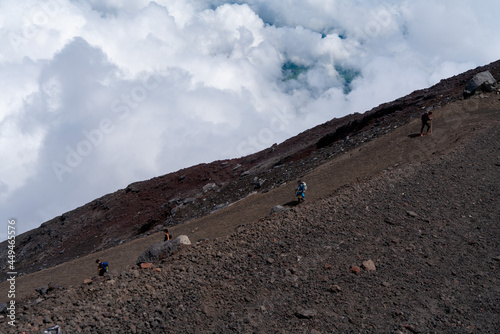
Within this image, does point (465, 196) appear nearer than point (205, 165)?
Yes

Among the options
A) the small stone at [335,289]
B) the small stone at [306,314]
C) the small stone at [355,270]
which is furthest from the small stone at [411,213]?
the small stone at [306,314]

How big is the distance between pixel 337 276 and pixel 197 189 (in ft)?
77.4

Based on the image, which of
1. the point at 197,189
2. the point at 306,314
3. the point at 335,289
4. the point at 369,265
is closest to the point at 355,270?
the point at 369,265

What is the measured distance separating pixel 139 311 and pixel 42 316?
197 cm

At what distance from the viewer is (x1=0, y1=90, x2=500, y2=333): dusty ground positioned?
8023mm

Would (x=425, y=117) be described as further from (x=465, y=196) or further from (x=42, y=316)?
(x=42, y=316)

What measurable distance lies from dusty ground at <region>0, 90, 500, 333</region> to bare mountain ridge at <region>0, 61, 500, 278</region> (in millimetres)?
10236

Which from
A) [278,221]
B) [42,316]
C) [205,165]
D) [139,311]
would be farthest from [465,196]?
[205,165]

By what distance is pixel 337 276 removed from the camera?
9195mm

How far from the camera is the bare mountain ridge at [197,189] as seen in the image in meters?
25.2

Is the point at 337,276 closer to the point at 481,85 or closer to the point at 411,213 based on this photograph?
the point at 411,213

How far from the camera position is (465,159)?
15.9 meters

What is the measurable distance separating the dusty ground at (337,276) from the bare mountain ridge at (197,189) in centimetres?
1024

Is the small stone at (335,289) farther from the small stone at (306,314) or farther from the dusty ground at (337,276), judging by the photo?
the small stone at (306,314)
